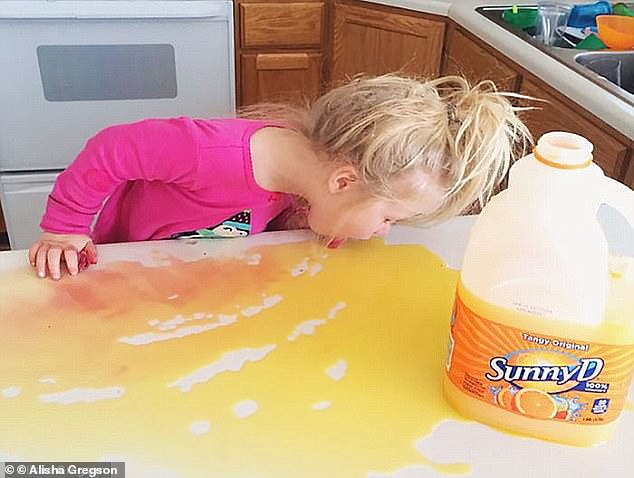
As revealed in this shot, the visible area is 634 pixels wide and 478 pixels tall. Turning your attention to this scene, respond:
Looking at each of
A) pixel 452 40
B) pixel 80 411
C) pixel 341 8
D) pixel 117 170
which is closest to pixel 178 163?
pixel 117 170

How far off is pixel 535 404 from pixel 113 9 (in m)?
1.68

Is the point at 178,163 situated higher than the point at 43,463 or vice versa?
the point at 178,163

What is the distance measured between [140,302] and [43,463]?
22 cm

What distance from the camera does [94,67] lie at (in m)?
2.01

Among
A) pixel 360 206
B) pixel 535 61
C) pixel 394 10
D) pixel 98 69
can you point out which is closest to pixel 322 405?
pixel 360 206

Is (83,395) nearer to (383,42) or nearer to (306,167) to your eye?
(306,167)

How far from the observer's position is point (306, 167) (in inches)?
34.7

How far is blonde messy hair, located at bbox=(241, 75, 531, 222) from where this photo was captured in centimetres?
73

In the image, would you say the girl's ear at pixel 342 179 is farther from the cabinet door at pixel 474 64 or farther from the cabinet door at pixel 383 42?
the cabinet door at pixel 383 42

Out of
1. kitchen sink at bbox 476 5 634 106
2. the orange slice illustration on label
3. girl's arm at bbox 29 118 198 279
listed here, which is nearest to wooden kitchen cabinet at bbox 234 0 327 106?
kitchen sink at bbox 476 5 634 106

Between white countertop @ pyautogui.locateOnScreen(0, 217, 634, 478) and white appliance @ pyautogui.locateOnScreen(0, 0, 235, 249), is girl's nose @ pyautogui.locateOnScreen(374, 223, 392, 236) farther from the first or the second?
white appliance @ pyautogui.locateOnScreen(0, 0, 235, 249)

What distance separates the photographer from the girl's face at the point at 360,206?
2.56ft

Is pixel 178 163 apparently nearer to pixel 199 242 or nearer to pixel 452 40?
pixel 199 242

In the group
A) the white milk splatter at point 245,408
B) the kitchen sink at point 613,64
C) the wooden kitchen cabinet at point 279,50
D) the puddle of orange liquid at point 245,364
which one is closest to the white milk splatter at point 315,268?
the puddle of orange liquid at point 245,364
